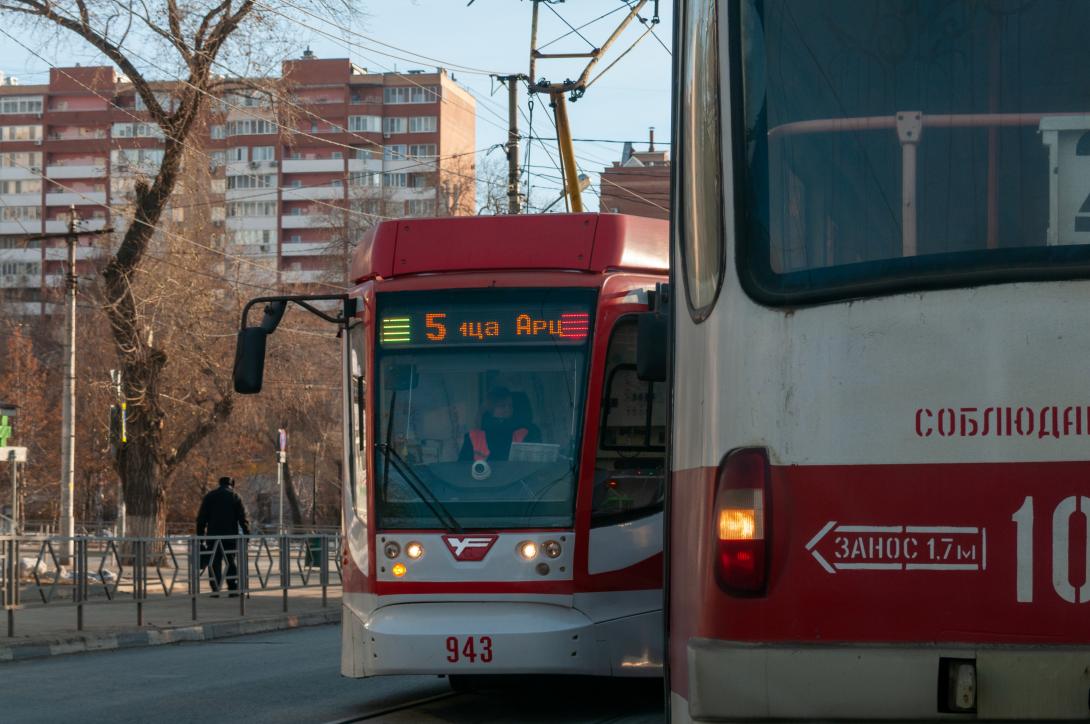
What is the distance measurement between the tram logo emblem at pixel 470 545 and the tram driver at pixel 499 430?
0.47 metres

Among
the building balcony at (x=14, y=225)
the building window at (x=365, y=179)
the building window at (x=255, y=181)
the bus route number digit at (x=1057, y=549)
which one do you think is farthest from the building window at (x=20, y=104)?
the bus route number digit at (x=1057, y=549)

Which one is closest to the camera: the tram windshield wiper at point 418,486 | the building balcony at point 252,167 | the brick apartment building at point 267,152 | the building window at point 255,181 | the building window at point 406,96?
the tram windshield wiper at point 418,486

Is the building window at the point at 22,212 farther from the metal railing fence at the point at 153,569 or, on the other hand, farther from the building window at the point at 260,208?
the metal railing fence at the point at 153,569

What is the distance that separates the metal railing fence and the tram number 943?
24.8 feet

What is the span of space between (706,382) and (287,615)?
16234 mm

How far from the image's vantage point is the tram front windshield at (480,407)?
372 inches

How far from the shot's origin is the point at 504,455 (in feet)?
31.3

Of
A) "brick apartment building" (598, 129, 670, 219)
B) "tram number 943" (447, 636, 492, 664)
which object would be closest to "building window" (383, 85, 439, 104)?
"brick apartment building" (598, 129, 670, 219)

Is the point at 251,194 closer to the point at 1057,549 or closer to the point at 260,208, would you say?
the point at 260,208

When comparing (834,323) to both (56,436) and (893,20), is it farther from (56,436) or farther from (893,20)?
(56,436)

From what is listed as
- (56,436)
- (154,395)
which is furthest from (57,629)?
(56,436)

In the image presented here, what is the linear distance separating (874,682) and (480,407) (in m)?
5.46

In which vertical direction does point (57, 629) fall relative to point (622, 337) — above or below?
below

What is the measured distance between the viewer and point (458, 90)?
127 m
